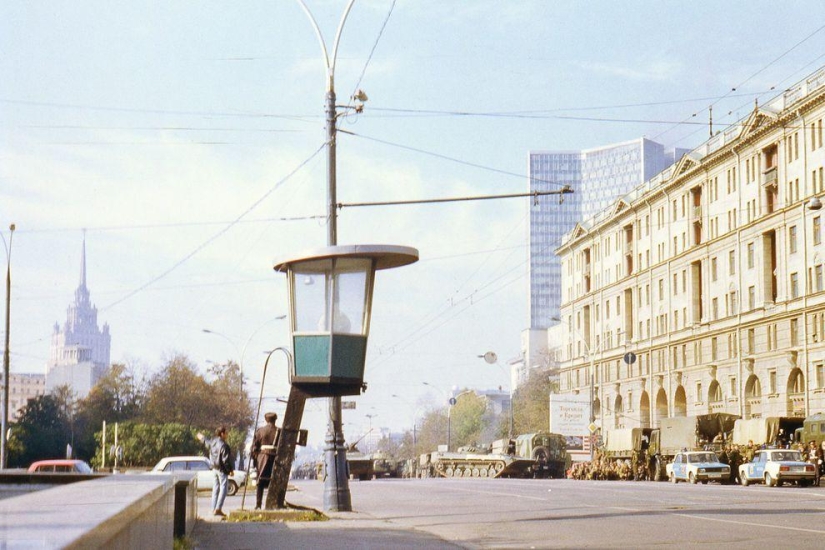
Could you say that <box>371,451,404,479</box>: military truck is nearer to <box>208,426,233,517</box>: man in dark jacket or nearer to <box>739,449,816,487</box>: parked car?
<box>739,449,816,487</box>: parked car

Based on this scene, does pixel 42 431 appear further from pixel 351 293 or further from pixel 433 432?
pixel 433 432

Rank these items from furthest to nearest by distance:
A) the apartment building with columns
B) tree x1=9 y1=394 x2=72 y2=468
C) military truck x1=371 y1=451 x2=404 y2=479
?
tree x1=9 y1=394 x2=72 y2=468, military truck x1=371 y1=451 x2=404 y2=479, the apartment building with columns

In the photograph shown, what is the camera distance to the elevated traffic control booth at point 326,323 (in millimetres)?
18156

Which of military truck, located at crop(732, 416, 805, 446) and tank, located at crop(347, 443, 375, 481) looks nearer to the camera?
military truck, located at crop(732, 416, 805, 446)

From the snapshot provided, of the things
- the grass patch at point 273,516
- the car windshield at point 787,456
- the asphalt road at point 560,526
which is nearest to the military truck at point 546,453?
the car windshield at point 787,456

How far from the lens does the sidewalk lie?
14375mm

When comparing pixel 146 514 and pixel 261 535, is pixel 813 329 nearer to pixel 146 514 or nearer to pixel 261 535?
pixel 261 535

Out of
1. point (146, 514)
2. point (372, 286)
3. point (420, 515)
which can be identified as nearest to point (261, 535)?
point (372, 286)

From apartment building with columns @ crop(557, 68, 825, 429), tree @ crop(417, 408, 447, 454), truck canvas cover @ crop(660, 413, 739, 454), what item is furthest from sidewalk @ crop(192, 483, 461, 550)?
tree @ crop(417, 408, 447, 454)

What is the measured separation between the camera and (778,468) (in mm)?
42812

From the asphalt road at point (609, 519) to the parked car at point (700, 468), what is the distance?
2031 cm

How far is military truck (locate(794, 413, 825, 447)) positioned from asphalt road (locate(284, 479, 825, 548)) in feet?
79.3

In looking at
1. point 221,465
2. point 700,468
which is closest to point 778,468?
point 700,468

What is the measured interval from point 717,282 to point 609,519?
70.2 m
